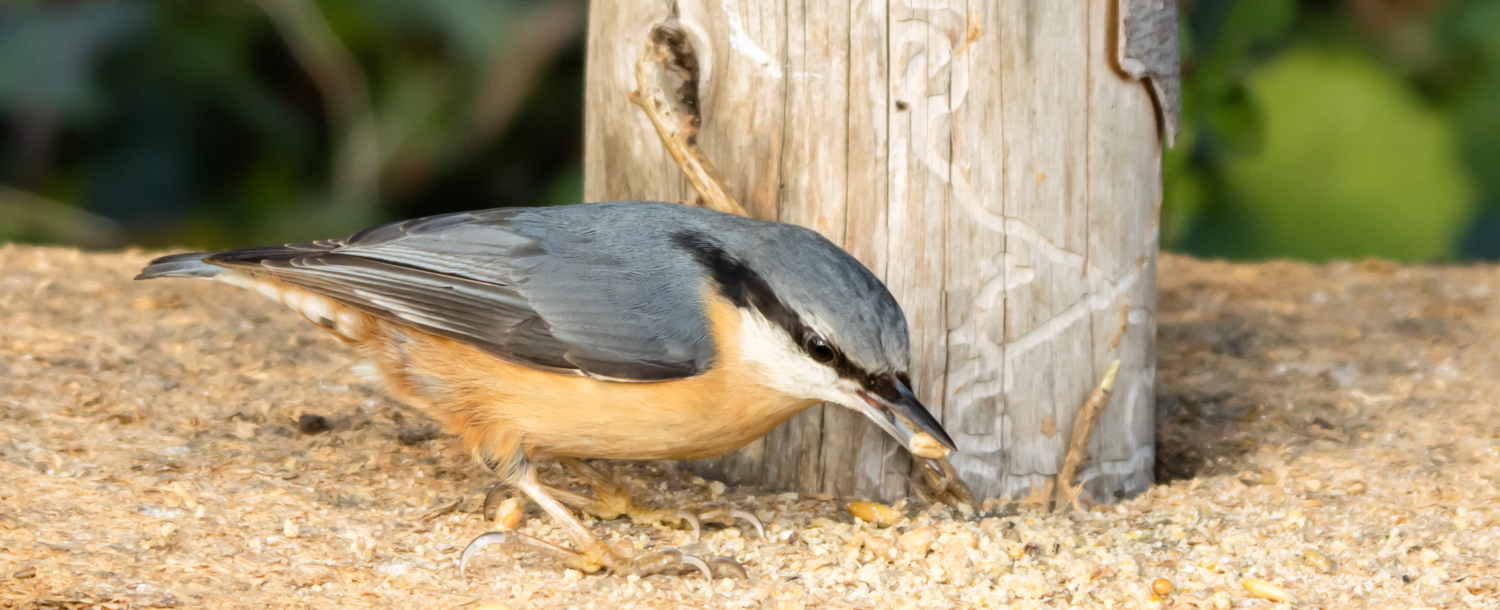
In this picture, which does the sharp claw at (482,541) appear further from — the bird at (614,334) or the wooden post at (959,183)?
the wooden post at (959,183)

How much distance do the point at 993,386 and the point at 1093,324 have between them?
0.27 meters

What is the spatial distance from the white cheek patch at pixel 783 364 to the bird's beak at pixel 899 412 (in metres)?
0.06

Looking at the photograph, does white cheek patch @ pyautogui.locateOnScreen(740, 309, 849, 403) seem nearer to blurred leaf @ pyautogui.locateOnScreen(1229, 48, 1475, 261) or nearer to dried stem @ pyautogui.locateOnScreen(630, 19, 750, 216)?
dried stem @ pyautogui.locateOnScreen(630, 19, 750, 216)

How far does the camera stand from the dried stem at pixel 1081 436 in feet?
9.72

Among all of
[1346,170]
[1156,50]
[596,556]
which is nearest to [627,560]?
[596,556]

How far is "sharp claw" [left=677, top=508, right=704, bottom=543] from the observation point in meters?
2.82

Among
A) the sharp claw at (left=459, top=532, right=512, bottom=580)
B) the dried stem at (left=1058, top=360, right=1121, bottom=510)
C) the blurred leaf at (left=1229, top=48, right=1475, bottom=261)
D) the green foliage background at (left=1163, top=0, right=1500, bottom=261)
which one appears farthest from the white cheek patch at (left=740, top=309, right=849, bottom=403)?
the blurred leaf at (left=1229, top=48, right=1475, bottom=261)

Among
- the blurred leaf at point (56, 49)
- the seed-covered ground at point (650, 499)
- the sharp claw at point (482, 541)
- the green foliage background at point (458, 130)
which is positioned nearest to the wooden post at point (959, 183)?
the seed-covered ground at point (650, 499)

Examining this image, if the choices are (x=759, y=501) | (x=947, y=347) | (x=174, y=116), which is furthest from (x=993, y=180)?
(x=174, y=116)

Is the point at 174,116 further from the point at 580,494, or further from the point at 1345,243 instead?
the point at 1345,243

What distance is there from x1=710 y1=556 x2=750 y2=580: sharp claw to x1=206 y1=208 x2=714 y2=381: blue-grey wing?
1.21ft

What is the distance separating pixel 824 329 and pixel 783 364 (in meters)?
0.12

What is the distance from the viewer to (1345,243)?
5.14 m

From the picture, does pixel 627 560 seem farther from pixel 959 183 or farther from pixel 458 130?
pixel 458 130
